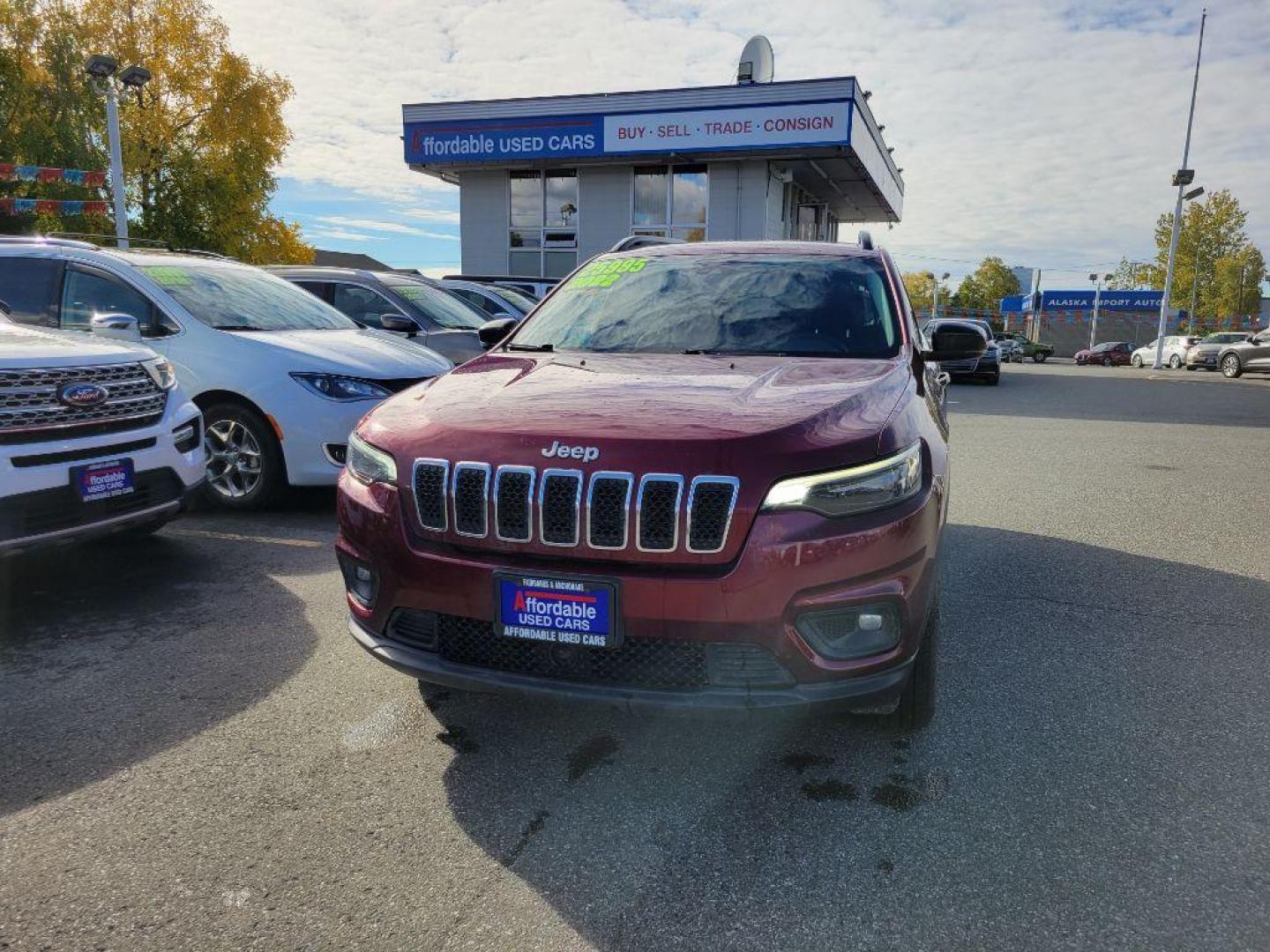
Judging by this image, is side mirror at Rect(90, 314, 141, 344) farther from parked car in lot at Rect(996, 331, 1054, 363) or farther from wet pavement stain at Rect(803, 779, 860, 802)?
parked car in lot at Rect(996, 331, 1054, 363)

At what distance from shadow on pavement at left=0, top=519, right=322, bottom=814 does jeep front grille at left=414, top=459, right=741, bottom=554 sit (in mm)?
1410

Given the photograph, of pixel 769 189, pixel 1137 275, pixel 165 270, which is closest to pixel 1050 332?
pixel 1137 275

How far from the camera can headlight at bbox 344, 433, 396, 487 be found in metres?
2.62

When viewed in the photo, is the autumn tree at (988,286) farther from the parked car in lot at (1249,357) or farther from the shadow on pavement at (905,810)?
the shadow on pavement at (905,810)

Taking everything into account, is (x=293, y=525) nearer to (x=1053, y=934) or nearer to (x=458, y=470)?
(x=458, y=470)

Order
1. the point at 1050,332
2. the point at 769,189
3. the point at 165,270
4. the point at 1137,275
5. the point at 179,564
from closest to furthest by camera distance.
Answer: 1. the point at 179,564
2. the point at 165,270
3. the point at 769,189
4. the point at 1050,332
5. the point at 1137,275

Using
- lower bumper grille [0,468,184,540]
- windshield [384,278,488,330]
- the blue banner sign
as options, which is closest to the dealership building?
windshield [384,278,488,330]

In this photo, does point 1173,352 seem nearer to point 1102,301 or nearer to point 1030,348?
point 1030,348

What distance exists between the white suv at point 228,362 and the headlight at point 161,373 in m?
0.86

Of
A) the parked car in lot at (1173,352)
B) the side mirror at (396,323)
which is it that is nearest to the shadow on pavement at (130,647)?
the side mirror at (396,323)

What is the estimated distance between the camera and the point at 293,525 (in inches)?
221

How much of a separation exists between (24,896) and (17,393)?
2.45 meters

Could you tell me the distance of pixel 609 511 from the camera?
2.30 meters

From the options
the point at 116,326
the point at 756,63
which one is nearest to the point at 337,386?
the point at 116,326
